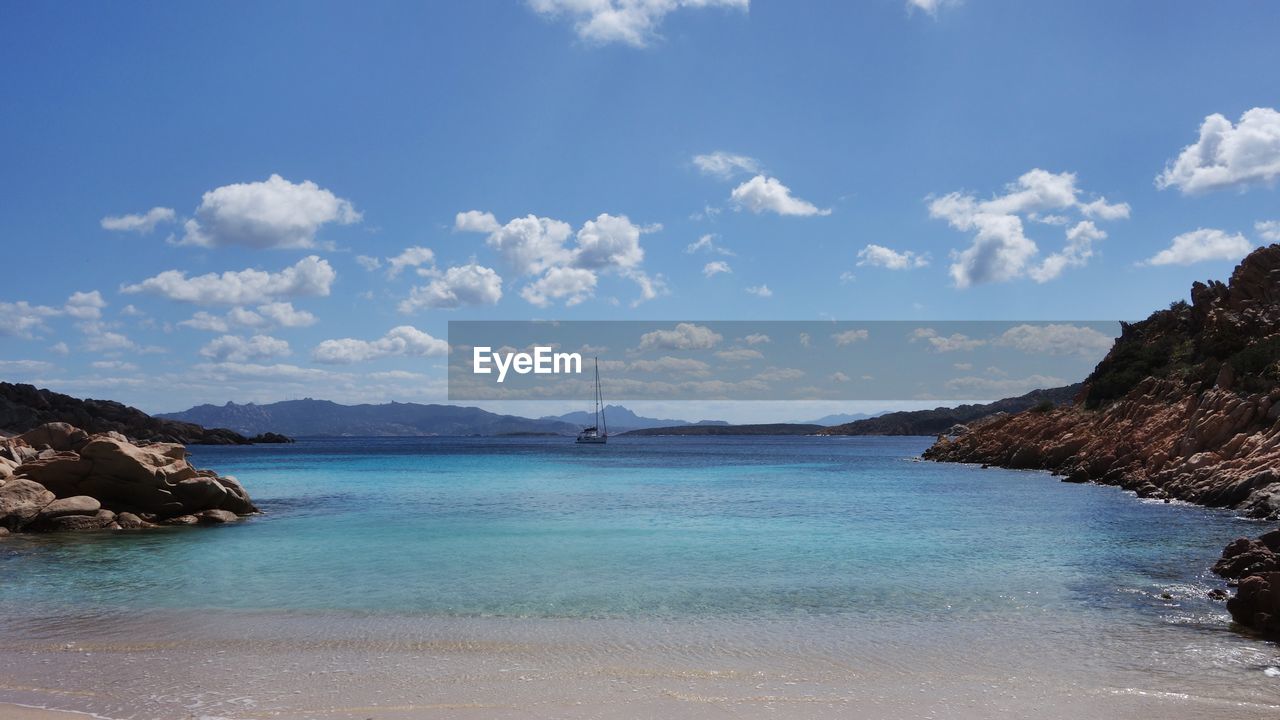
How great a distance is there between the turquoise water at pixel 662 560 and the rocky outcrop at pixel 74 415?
81479 mm

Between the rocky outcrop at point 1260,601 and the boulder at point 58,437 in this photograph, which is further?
the boulder at point 58,437

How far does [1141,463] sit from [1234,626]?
33.1 meters

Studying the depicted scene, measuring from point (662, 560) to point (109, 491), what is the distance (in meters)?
18.1

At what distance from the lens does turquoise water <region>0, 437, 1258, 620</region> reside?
14.0m

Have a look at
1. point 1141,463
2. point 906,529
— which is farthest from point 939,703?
point 1141,463

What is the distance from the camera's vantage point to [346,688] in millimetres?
9305

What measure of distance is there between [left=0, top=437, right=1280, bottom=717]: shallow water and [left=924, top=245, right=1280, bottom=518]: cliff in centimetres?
758

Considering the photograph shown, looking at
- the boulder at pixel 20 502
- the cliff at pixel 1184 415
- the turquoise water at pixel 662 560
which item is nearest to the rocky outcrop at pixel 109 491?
the boulder at pixel 20 502

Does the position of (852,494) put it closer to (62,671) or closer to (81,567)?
(81,567)

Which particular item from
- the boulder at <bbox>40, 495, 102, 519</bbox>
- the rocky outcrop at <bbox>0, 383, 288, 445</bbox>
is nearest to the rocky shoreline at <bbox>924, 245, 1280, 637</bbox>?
the boulder at <bbox>40, 495, 102, 519</bbox>

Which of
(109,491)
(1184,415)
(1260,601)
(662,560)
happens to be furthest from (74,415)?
(1260,601)

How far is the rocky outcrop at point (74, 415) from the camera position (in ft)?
352

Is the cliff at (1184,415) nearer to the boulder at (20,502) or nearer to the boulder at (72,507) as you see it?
the boulder at (72,507)

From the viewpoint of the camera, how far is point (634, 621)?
12.7 m
